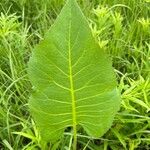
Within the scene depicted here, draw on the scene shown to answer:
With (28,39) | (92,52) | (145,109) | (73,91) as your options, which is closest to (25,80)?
(28,39)

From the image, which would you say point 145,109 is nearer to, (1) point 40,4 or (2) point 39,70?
(2) point 39,70

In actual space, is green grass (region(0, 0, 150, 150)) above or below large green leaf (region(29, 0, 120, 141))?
below

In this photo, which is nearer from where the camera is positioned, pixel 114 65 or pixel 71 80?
pixel 71 80

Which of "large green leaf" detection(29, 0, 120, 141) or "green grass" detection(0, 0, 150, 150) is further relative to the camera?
"green grass" detection(0, 0, 150, 150)

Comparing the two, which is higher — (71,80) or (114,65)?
(71,80)
